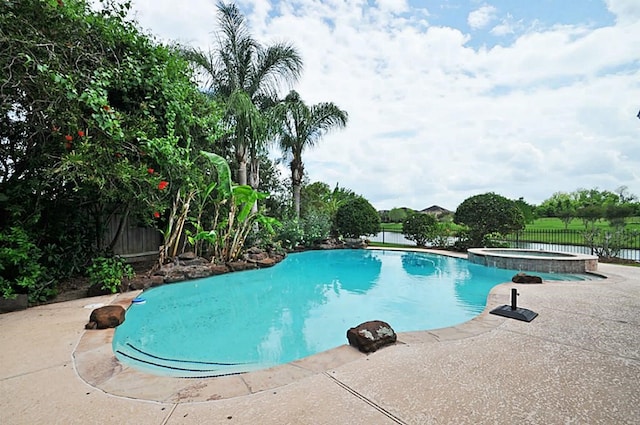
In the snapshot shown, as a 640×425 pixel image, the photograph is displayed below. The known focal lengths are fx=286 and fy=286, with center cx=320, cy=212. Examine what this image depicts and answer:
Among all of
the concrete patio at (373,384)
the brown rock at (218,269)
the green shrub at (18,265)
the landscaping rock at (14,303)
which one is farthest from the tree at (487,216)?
the landscaping rock at (14,303)

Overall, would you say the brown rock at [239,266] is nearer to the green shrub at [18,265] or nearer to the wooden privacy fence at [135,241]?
the wooden privacy fence at [135,241]

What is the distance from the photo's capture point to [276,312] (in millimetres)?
5328

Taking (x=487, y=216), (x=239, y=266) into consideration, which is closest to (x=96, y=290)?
(x=239, y=266)

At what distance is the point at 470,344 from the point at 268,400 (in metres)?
2.24

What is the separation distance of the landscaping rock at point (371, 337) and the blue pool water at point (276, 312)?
2.78 ft

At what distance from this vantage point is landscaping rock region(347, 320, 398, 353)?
2.95 meters

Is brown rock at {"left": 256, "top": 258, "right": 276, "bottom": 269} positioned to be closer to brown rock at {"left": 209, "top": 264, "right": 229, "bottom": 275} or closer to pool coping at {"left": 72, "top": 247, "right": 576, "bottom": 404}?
brown rock at {"left": 209, "top": 264, "right": 229, "bottom": 275}

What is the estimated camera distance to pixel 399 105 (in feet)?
39.0

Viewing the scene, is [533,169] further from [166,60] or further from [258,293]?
[166,60]

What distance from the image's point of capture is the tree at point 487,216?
12.4 metres

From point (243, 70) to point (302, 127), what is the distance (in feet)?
12.1

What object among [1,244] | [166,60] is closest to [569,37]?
[166,60]

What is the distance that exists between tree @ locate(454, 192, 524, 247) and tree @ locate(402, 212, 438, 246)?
1.85 m

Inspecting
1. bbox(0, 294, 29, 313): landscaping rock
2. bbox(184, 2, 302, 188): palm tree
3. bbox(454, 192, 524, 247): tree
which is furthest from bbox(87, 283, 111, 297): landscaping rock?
bbox(454, 192, 524, 247): tree
